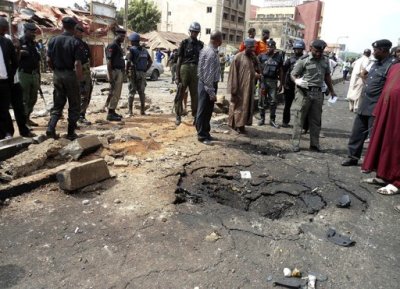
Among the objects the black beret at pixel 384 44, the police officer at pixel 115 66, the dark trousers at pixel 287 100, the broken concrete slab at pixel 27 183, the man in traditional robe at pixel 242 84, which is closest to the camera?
the broken concrete slab at pixel 27 183

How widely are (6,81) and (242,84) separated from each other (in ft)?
12.3

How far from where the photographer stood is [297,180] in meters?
4.64

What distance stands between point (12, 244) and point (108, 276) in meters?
0.93

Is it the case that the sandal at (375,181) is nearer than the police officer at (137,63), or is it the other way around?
the sandal at (375,181)

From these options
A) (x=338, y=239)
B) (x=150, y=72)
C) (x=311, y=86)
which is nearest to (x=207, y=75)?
(x=311, y=86)

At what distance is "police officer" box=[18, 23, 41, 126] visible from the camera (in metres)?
5.71

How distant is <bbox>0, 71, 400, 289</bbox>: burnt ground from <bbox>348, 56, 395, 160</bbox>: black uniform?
0.37 meters

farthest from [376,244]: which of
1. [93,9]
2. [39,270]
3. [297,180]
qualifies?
[93,9]

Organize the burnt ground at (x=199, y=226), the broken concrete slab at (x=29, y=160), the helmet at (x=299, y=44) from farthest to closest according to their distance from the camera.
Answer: the helmet at (x=299, y=44) < the broken concrete slab at (x=29, y=160) < the burnt ground at (x=199, y=226)

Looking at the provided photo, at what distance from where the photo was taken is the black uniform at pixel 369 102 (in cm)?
483

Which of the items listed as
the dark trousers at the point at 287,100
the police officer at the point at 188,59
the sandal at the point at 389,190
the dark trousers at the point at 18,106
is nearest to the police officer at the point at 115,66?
the police officer at the point at 188,59

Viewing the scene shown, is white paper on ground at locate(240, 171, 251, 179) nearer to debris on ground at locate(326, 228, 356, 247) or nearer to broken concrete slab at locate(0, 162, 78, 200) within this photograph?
debris on ground at locate(326, 228, 356, 247)

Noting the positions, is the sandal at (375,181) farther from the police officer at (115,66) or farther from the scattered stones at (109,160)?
the police officer at (115,66)

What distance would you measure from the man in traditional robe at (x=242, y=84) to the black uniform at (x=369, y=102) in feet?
6.48
